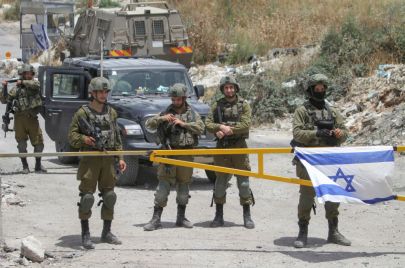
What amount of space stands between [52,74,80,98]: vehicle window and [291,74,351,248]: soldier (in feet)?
19.4

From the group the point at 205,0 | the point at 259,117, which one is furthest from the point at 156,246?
the point at 205,0

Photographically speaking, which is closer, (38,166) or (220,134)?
(220,134)

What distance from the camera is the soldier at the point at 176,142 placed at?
10141 millimetres

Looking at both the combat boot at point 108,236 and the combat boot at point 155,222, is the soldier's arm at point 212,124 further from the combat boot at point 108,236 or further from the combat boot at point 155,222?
the combat boot at point 108,236

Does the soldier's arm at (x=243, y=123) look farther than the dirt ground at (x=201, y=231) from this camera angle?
Yes

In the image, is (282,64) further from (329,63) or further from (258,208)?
(258,208)

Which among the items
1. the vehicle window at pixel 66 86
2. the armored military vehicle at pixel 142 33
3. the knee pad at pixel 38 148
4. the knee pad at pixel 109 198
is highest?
the armored military vehicle at pixel 142 33

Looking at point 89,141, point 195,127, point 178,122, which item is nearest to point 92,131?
point 89,141

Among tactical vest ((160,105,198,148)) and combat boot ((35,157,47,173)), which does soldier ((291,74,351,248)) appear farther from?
combat boot ((35,157,47,173))

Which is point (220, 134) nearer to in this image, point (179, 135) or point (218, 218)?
point (179, 135)

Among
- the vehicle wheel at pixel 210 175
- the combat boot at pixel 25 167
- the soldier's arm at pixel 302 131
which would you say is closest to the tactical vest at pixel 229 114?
the soldier's arm at pixel 302 131

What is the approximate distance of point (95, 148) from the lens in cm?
920

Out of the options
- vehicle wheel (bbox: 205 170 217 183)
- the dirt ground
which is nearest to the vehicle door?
the dirt ground

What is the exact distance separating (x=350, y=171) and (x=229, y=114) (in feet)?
6.03
